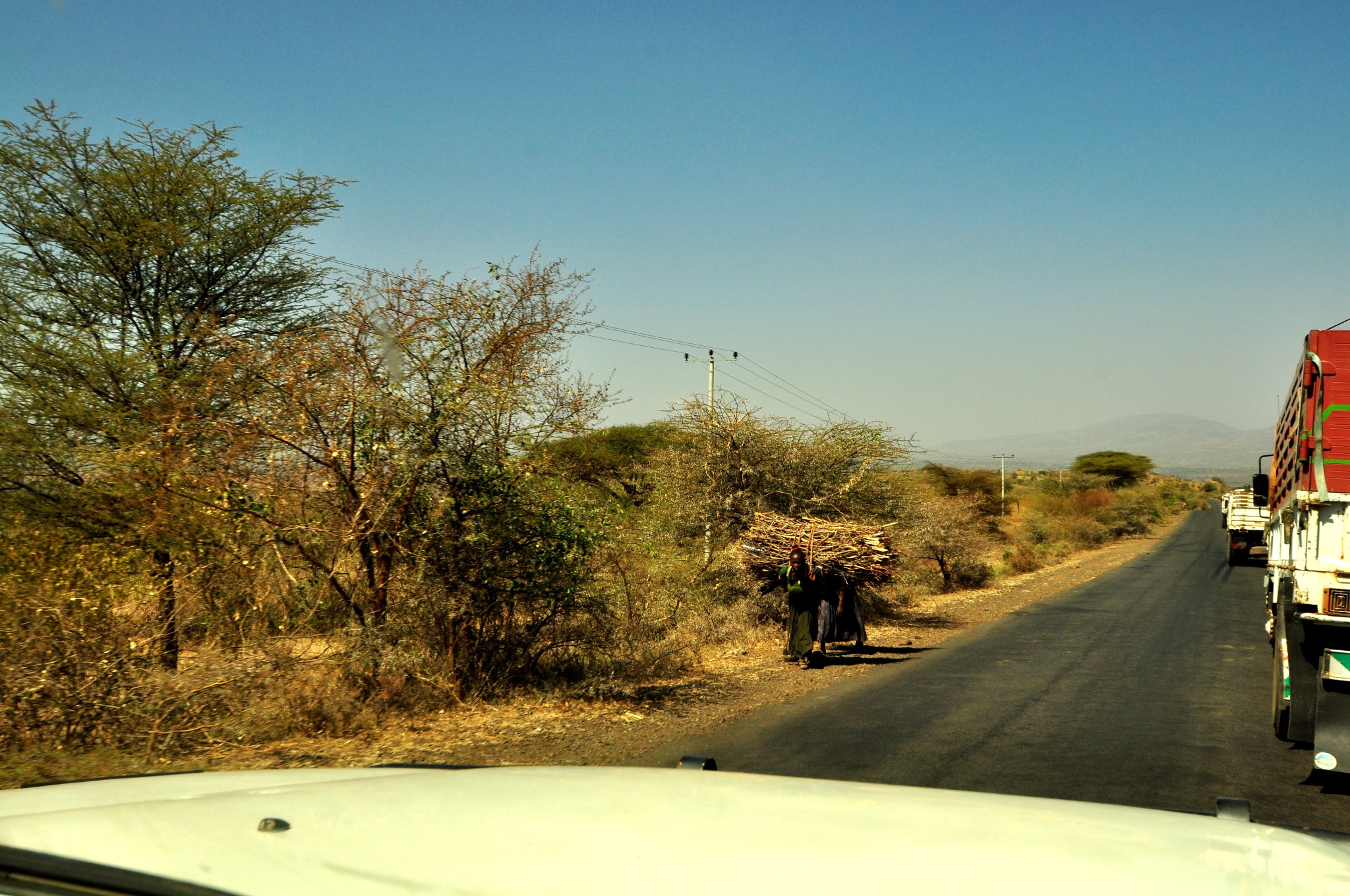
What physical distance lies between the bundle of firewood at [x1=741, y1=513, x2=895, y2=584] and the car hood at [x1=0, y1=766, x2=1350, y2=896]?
10229 millimetres

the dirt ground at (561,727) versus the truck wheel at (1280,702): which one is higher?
the truck wheel at (1280,702)

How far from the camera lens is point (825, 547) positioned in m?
12.7

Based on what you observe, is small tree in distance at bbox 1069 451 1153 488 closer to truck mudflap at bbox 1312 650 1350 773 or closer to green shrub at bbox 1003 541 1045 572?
green shrub at bbox 1003 541 1045 572

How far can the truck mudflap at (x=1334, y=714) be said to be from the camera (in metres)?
6.30

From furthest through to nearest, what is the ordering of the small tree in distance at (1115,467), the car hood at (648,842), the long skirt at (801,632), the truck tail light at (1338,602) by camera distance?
the small tree in distance at (1115,467), the long skirt at (801,632), the truck tail light at (1338,602), the car hood at (648,842)

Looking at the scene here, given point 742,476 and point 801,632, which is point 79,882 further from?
point 742,476

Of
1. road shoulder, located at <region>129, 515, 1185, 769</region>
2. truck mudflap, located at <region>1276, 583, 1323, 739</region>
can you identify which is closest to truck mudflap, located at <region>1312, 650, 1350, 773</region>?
truck mudflap, located at <region>1276, 583, 1323, 739</region>

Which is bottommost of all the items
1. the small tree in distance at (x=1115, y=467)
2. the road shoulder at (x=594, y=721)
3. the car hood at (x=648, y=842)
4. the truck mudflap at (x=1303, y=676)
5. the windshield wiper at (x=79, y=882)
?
the road shoulder at (x=594, y=721)

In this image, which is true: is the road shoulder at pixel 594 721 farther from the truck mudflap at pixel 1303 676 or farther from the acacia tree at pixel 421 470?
the truck mudflap at pixel 1303 676

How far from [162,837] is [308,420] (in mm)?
6318

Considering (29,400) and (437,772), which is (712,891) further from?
(29,400)

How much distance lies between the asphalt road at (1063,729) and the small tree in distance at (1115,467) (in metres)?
77.6

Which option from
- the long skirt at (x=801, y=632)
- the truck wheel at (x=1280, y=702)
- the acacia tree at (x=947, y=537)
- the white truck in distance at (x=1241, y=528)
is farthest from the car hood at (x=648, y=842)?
the white truck in distance at (x=1241, y=528)

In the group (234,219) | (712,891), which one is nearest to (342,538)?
(234,219)
